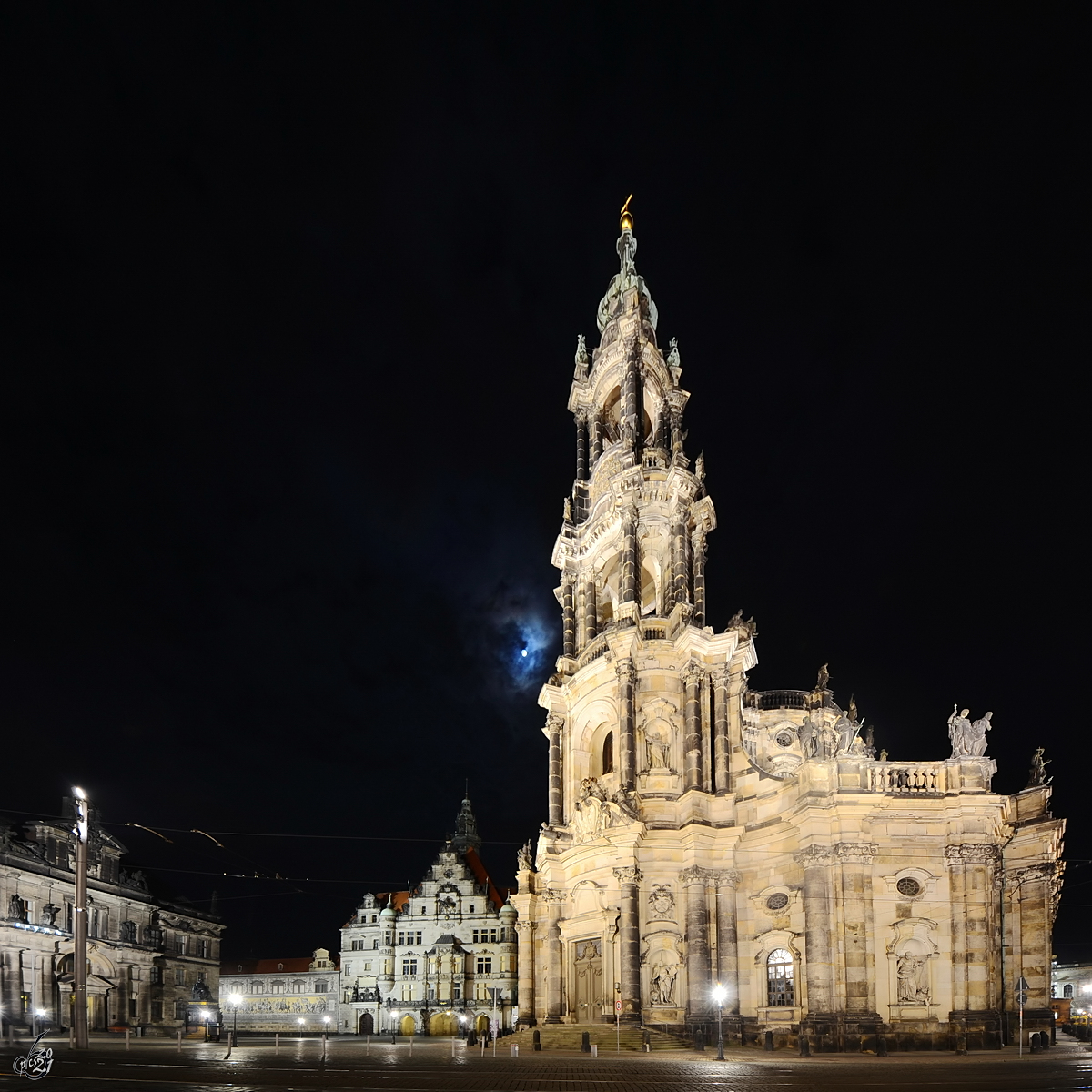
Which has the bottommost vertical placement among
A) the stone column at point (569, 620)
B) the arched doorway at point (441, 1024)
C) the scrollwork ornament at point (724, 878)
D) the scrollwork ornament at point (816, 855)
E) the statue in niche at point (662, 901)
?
the arched doorway at point (441, 1024)

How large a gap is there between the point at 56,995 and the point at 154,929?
726 inches

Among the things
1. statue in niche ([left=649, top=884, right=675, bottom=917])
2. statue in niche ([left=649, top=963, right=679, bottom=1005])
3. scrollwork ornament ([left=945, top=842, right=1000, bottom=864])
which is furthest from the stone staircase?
scrollwork ornament ([left=945, top=842, right=1000, bottom=864])

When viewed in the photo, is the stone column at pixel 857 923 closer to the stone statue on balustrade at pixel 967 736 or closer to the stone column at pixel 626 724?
the stone statue on balustrade at pixel 967 736

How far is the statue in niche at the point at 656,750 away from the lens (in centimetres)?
4622

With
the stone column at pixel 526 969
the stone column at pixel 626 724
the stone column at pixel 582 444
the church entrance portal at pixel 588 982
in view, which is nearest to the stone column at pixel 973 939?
the stone column at pixel 626 724

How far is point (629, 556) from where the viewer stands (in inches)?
1961

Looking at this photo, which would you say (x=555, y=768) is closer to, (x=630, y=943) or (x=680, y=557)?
(x=630, y=943)

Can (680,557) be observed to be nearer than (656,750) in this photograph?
No

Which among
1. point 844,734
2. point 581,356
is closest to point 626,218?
point 581,356

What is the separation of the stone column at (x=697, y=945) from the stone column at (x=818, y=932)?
4.36m

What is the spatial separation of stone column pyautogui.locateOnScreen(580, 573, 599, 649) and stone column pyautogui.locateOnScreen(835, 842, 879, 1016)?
60.7 feet

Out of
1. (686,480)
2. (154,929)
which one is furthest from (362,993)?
(686,480)

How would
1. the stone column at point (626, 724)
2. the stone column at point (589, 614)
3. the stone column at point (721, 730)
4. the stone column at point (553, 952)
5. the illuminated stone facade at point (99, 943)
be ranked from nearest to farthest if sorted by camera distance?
the stone column at point (721, 730), the stone column at point (626, 724), the stone column at point (553, 952), the stone column at point (589, 614), the illuminated stone facade at point (99, 943)

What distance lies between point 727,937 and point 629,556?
17642 millimetres
